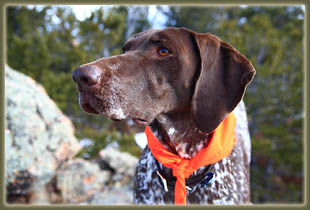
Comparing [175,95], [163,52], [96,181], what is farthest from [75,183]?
[163,52]

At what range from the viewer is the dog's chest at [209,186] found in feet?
6.75

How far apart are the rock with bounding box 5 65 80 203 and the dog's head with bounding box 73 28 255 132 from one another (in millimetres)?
2283

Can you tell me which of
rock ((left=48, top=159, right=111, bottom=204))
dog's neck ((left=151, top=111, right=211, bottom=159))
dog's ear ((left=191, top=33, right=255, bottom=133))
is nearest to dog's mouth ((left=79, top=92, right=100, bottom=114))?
dog's neck ((left=151, top=111, right=211, bottom=159))

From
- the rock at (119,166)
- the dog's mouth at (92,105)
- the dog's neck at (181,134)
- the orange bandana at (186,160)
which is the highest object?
the dog's mouth at (92,105)

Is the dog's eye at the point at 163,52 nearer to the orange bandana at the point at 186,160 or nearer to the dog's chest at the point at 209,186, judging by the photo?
the orange bandana at the point at 186,160

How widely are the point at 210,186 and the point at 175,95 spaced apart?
2.36ft

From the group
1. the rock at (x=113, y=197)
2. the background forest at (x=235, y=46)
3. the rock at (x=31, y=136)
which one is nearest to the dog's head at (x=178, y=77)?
the rock at (x=113, y=197)

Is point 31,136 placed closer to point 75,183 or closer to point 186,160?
point 75,183

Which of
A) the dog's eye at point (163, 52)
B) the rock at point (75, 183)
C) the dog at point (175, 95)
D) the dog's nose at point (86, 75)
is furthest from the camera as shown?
the rock at point (75, 183)

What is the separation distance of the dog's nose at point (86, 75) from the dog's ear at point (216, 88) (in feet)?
2.17

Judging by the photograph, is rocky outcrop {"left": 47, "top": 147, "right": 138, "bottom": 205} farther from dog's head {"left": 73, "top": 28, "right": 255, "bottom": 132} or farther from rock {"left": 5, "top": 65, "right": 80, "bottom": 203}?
dog's head {"left": 73, "top": 28, "right": 255, "bottom": 132}

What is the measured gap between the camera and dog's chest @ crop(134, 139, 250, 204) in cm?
206

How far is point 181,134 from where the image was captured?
80.2 inches

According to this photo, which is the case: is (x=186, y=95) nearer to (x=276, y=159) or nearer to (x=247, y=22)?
(x=276, y=159)
